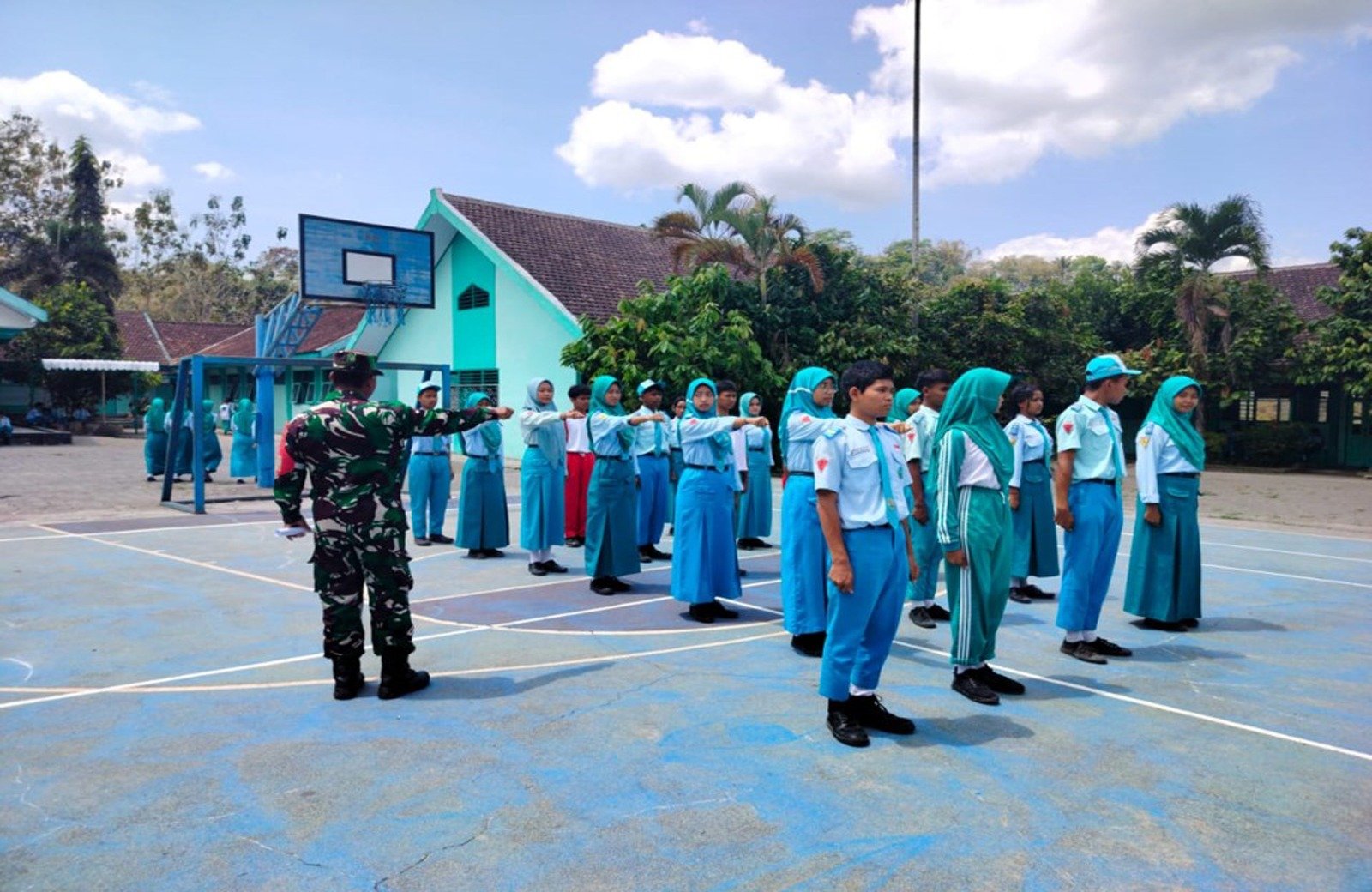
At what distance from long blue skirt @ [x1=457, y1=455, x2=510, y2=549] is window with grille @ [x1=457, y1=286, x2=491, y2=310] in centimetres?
1348

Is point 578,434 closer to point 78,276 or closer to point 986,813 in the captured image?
point 986,813

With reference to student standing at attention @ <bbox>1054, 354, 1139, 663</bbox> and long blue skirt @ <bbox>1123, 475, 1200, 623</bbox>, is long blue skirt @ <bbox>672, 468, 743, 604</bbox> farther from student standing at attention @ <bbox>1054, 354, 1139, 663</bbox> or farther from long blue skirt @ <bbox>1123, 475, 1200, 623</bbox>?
long blue skirt @ <bbox>1123, 475, 1200, 623</bbox>

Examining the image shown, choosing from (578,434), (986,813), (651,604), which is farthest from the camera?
(578,434)

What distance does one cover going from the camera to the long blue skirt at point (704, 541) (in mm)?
6562

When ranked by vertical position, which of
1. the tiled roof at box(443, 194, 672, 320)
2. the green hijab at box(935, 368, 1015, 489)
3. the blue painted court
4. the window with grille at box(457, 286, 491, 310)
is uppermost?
the tiled roof at box(443, 194, 672, 320)

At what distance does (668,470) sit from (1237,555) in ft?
19.5

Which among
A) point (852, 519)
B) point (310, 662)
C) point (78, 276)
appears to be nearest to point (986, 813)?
point (852, 519)

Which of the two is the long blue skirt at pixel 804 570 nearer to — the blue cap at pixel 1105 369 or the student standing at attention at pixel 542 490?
the blue cap at pixel 1105 369

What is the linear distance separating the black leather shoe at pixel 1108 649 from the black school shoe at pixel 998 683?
108cm

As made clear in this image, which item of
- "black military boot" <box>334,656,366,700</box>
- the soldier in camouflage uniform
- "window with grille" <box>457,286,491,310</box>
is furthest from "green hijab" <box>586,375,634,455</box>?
"window with grille" <box>457,286,491,310</box>

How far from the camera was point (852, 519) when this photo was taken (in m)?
4.16

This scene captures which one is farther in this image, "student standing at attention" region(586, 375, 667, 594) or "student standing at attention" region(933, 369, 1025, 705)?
"student standing at attention" region(586, 375, 667, 594)

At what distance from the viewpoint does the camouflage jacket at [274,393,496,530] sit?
4676 mm

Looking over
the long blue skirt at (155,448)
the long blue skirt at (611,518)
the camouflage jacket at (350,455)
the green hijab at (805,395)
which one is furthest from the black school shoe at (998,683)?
the long blue skirt at (155,448)
